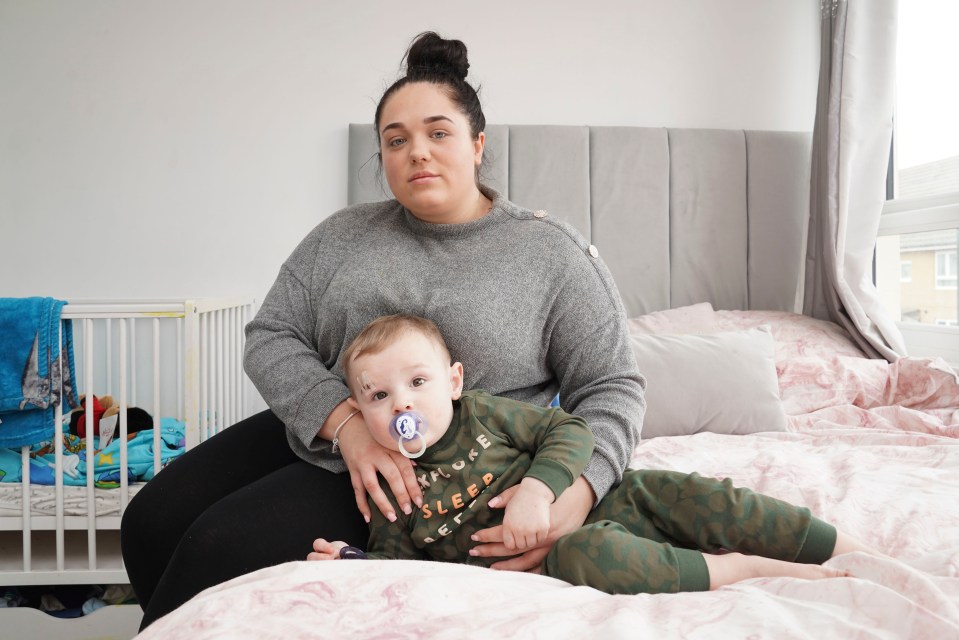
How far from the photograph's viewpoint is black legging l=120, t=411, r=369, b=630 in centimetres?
96

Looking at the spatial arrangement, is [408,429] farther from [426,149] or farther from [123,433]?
[123,433]

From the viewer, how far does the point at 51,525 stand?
190 cm

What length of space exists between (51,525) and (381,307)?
4.37 feet

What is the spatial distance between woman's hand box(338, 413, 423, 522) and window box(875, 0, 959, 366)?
2.04 meters

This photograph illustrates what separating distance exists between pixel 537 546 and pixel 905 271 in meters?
2.21

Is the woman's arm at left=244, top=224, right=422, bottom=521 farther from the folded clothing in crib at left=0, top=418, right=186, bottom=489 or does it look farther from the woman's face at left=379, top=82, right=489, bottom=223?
the folded clothing in crib at left=0, top=418, right=186, bottom=489

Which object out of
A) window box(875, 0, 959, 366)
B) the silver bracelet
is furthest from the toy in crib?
window box(875, 0, 959, 366)

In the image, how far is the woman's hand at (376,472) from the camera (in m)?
1.04

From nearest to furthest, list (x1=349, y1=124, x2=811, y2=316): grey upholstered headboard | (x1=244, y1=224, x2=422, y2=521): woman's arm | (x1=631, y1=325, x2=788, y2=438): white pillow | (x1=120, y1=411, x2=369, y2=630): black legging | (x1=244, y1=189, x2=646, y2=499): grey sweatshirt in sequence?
(x1=120, y1=411, x2=369, y2=630): black legging → (x1=244, y1=224, x2=422, y2=521): woman's arm → (x1=244, y1=189, x2=646, y2=499): grey sweatshirt → (x1=631, y1=325, x2=788, y2=438): white pillow → (x1=349, y1=124, x2=811, y2=316): grey upholstered headboard

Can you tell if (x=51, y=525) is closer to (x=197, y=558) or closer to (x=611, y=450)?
(x=197, y=558)

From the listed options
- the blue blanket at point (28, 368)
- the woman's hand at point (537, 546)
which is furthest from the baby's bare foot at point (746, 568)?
the blue blanket at point (28, 368)

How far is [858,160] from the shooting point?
7.51 feet

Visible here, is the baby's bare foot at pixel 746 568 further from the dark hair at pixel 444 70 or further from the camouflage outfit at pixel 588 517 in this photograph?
the dark hair at pixel 444 70

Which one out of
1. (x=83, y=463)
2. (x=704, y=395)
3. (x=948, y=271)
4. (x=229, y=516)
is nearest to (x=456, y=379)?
(x=229, y=516)
